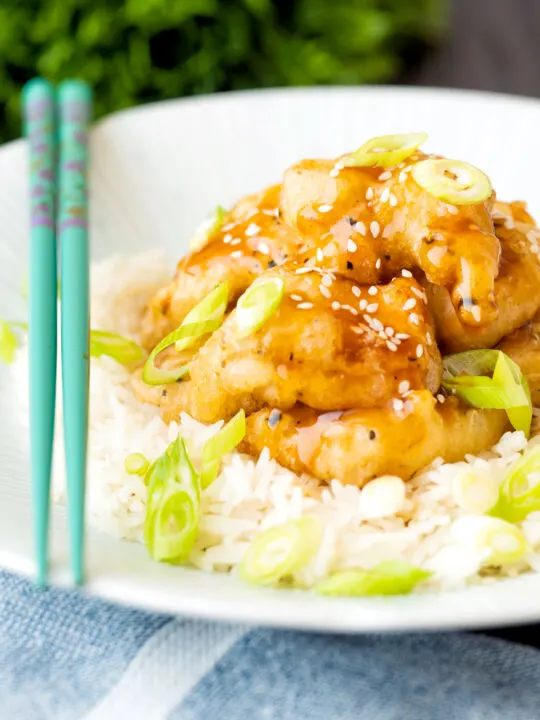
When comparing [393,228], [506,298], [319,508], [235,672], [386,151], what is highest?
[386,151]

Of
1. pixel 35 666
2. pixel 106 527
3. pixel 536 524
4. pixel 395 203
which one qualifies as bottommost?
pixel 35 666

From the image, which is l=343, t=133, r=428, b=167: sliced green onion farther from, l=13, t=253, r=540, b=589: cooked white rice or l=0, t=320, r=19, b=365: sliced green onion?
l=0, t=320, r=19, b=365: sliced green onion

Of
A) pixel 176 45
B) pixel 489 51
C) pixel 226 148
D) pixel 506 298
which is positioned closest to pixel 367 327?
pixel 506 298

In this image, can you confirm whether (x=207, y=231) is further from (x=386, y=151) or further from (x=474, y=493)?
(x=474, y=493)

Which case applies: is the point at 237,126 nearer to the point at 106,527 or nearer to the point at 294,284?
the point at 294,284

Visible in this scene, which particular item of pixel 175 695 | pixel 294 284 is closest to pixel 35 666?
pixel 175 695

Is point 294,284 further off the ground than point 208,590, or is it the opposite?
point 294,284

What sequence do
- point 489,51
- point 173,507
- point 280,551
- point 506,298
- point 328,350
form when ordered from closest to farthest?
point 280,551, point 173,507, point 328,350, point 506,298, point 489,51

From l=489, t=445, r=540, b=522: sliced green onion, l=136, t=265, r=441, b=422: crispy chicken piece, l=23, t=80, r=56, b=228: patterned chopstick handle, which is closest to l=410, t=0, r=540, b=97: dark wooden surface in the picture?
l=23, t=80, r=56, b=228: patterned chopstick handle
